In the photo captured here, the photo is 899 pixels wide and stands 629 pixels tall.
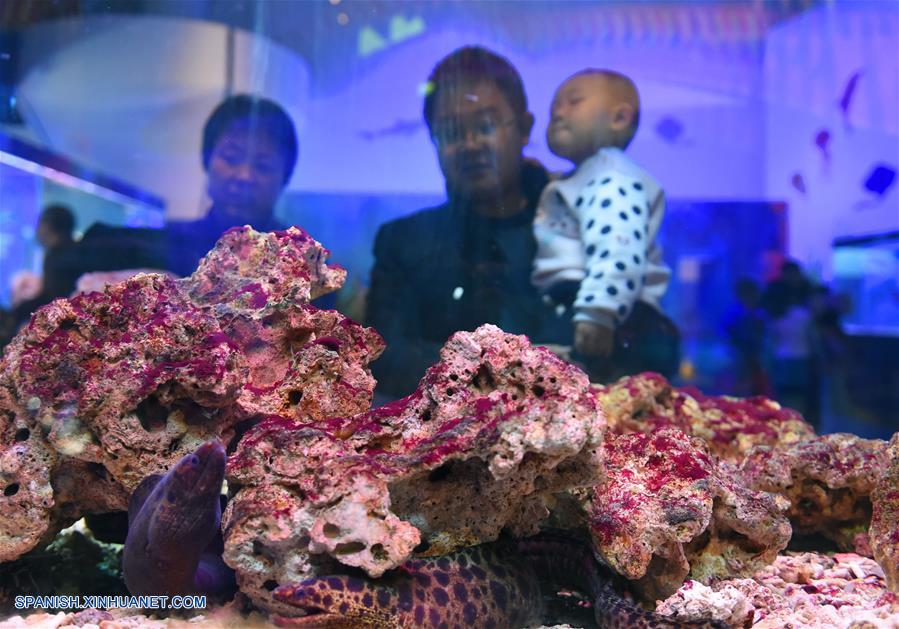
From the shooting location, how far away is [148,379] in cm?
201

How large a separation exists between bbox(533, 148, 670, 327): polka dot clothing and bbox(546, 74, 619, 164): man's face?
0.30ft

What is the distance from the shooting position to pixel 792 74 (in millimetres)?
5352

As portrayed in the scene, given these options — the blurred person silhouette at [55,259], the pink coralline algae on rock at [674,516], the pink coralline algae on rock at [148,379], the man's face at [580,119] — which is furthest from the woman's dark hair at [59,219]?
the pink coralline algae on rock at [674,516]

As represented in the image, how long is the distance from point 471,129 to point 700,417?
2024mm

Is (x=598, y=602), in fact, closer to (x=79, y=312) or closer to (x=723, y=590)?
(x=723, y=590)

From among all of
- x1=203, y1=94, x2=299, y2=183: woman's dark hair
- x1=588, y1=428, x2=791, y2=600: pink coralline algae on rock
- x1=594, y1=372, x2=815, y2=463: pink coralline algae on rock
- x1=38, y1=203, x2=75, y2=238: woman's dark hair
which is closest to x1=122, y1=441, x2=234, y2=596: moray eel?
Result: x1=588, y1=428, x2=791, y2=600: pink coralline algae on rock

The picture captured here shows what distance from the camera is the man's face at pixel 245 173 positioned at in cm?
399

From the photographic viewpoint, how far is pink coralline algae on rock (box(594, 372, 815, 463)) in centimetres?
324

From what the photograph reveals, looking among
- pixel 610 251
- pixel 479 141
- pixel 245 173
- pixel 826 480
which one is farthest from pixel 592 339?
pixel 245 173

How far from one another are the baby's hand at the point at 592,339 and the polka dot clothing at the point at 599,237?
0.04 metres

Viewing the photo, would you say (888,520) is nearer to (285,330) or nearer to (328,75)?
(285,330)

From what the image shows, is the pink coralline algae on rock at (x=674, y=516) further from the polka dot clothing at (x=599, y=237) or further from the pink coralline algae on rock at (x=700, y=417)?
the polka dot clothing at (x=599, y=237)

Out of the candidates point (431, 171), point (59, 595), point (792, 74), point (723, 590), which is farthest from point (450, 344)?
point (792, 74)

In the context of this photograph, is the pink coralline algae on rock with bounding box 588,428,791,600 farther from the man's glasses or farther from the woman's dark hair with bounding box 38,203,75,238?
the woman's dark hair with bounding box 38,203,75,238
